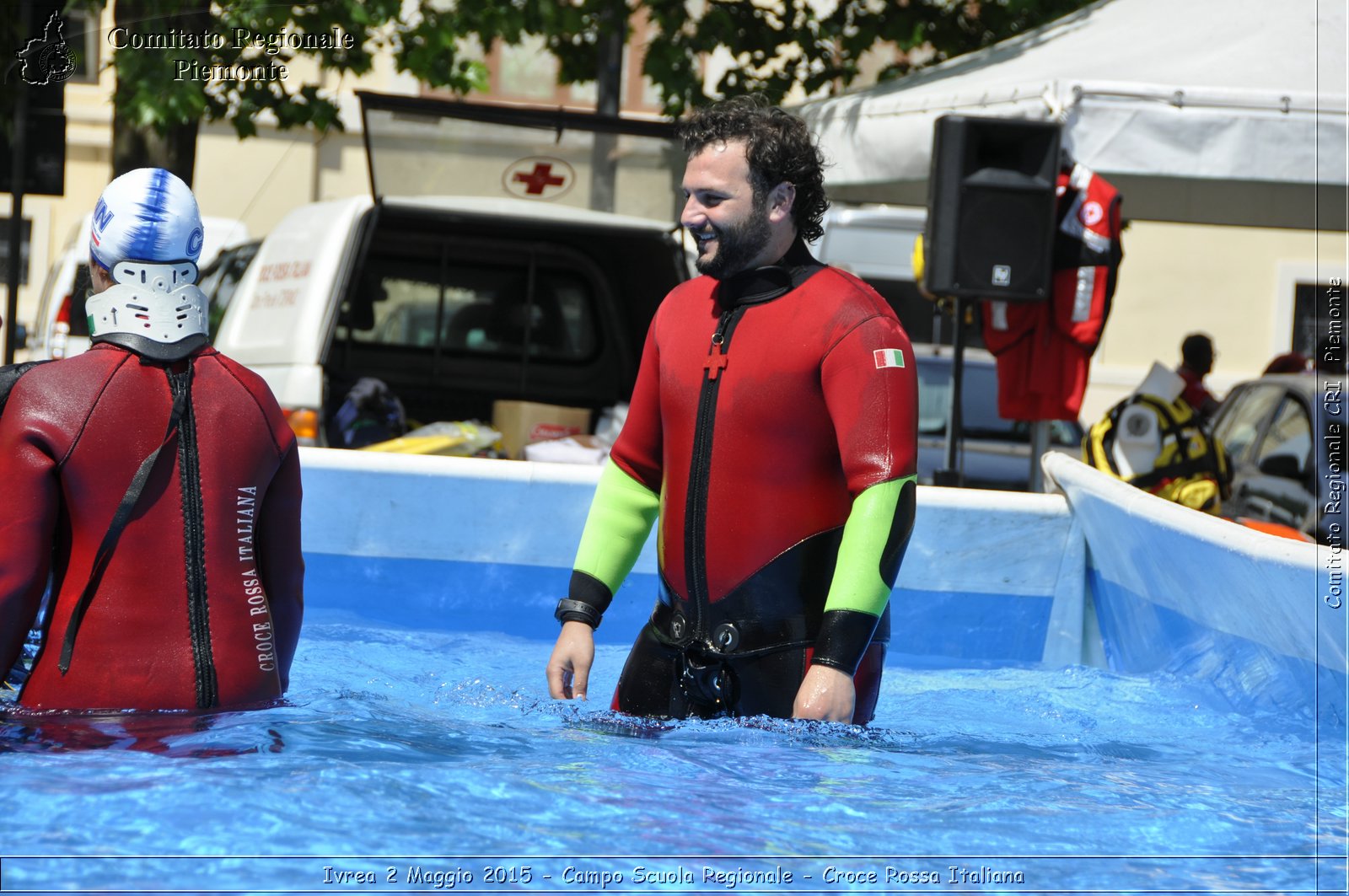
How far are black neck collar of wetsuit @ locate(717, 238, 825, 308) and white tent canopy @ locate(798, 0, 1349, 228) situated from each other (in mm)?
4134

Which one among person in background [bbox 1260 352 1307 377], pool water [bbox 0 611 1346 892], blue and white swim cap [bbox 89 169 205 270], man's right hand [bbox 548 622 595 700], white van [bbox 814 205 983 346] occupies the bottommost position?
pool water [bbox 0 611 1346 892]

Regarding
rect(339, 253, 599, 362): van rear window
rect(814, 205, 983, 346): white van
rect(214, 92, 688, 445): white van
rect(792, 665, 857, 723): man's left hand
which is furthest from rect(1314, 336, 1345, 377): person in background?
rect(792, 665, 857, 723): man's left hand

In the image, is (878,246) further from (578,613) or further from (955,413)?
(578,613)

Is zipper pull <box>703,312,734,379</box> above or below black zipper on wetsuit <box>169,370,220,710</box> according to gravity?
above

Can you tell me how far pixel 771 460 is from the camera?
3262mm

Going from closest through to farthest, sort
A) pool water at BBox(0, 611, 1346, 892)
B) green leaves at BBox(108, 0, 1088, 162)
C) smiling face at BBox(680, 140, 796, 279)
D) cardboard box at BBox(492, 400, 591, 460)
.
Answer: pool water at BBox(0, 611, 1346, 892), smiling face at BBox(680, 140, 796, 279), cardboard box at BBox(492, 400, 591, 460), green leaves at BBox(108, 0, 1088, 162)

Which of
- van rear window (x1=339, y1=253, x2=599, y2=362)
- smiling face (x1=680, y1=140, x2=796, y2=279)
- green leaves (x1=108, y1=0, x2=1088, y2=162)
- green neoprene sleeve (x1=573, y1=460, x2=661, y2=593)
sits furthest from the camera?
green leaves (x1=108, y1=0, x2=1088, y2=162)

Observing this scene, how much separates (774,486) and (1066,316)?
14.3 feet

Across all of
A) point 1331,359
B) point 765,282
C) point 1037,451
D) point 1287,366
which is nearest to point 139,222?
point 765,282

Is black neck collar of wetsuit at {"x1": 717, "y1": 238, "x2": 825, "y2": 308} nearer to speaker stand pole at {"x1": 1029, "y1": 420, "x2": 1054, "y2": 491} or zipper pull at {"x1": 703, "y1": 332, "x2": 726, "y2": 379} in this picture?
zipper pull at {"x1": 703, "y1": 332, "x2": 726, "y2": 379}

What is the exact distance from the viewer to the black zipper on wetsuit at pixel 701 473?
3312 millimetres

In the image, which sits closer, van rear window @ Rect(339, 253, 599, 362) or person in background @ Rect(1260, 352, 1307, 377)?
van rear window @ Rect(339, 253, 599, 362)

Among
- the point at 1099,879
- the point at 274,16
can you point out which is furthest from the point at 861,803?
the point at 274,16

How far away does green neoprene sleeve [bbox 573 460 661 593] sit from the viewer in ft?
11.5
